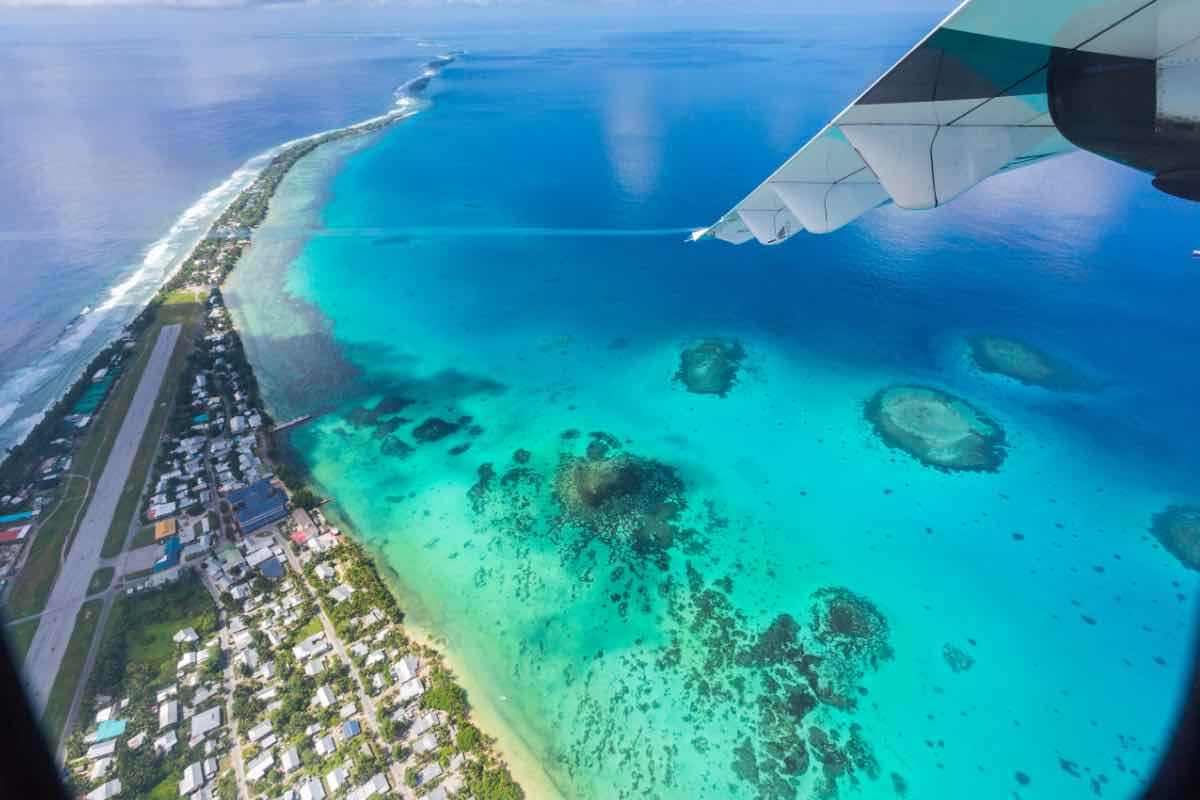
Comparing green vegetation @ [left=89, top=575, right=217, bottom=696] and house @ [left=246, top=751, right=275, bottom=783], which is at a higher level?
green vegetation @ [left=89, top=575, right=217, bottom=696]

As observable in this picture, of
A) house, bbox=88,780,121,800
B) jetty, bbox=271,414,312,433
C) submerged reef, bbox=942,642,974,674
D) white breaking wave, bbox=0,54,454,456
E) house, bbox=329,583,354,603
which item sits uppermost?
white breaking wave, bbox=0,54,454,456

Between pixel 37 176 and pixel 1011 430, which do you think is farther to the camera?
pixel 37 176

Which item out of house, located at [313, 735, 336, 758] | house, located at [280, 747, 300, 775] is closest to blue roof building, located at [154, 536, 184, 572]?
house, located at [280, 747, 300, 775]

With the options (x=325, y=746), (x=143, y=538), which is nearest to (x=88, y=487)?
(x=143, y=538)

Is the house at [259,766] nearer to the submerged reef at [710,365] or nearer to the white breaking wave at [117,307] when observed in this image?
the submerged reef at [710,365]

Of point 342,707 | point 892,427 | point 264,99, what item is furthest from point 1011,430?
point 264,99

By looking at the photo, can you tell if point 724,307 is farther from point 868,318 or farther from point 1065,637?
point 1065,637

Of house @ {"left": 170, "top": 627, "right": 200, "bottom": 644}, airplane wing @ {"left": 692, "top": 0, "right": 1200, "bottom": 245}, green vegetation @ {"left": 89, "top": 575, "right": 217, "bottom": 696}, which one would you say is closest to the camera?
airplane wing @ {"left": 692, "top": 0, "right": 1200, "bottom": 245}

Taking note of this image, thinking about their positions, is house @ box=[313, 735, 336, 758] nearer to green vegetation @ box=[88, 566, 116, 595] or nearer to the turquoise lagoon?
the turquoise lagoon
